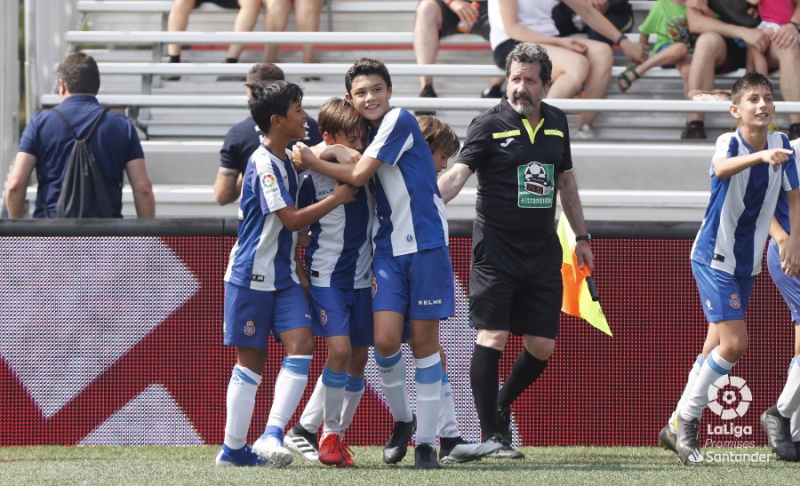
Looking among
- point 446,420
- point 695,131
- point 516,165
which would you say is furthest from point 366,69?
point 695,131

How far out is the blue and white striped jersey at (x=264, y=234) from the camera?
17.1 ft

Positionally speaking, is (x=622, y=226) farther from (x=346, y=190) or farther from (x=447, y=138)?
(x=346, y=190)

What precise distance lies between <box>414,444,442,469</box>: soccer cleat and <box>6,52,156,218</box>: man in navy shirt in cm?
263

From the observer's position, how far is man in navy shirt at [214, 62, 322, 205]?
6.61m

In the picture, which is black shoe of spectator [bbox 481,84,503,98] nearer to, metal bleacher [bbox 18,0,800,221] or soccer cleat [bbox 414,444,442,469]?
metal bleacher [bbox 18,0,800,221]

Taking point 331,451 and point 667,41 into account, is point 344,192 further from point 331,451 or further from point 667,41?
point 667,41

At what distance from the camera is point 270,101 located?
5273mm

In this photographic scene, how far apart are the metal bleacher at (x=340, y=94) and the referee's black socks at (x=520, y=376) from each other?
234cm

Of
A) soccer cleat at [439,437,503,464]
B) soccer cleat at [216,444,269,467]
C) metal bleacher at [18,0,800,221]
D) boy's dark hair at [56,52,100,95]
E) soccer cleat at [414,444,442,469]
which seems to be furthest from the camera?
metal bleacher at [18,0,800,221]

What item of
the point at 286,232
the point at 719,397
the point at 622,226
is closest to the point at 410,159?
the point at 286,232

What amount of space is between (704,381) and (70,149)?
3.78m

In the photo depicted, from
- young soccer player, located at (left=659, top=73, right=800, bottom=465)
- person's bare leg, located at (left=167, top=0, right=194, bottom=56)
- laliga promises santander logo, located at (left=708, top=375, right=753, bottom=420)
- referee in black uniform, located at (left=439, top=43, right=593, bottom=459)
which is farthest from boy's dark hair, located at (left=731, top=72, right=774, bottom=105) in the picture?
person's bare leg, located at (left=167, top=0, right=194, bottom=56)

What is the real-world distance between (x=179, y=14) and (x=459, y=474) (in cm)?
580

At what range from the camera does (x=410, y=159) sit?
5266 mm
